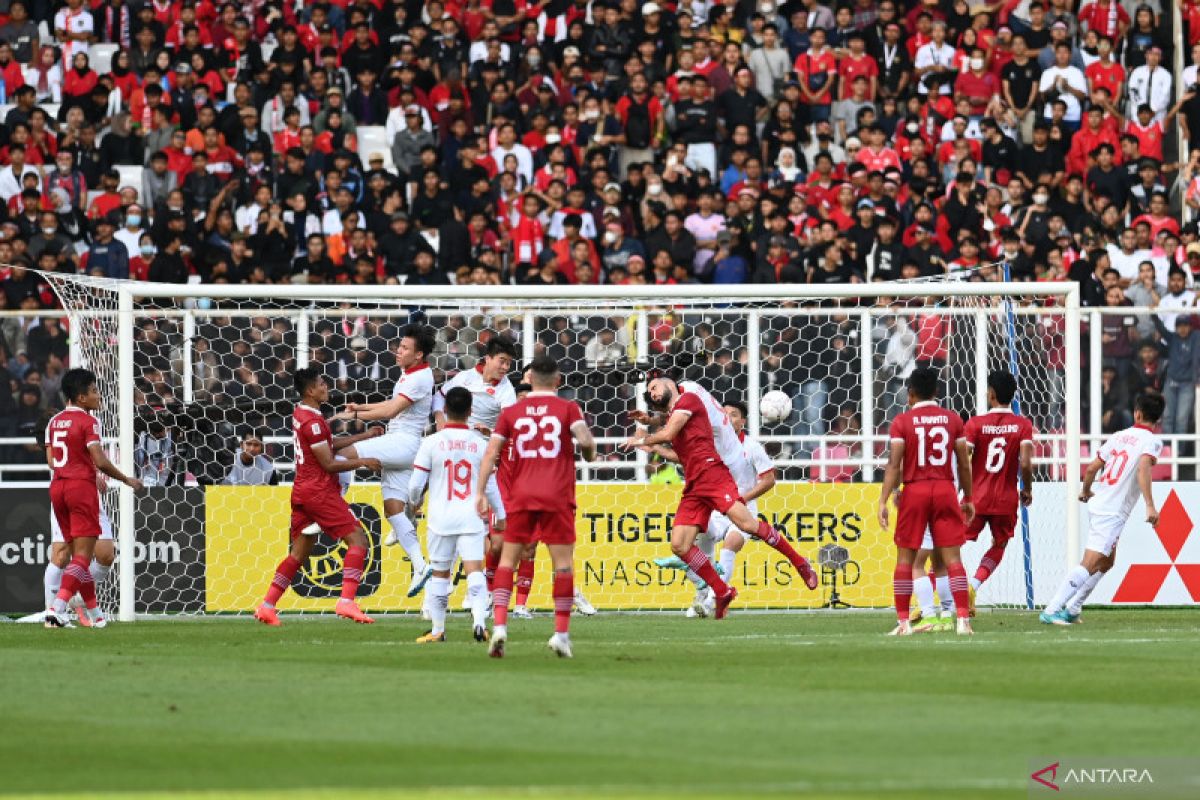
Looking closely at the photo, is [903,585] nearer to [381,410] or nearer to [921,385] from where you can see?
[921,385]

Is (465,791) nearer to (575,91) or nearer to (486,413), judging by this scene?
(486,413)

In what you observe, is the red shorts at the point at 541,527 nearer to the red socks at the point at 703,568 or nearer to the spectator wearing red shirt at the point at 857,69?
the red socks at the point at 703,568

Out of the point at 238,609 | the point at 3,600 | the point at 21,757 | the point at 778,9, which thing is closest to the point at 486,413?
the point at 238,609

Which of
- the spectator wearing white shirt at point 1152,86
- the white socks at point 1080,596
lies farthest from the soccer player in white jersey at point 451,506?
the spectator wearing white shirt at point 1152,86

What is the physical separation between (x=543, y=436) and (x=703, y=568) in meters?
3.88

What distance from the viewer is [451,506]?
1505cm

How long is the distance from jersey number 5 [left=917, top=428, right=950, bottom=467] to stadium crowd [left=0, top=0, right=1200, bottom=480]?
259 inches

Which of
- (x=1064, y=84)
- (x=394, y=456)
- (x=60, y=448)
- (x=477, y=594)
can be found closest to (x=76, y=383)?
(x=60, y=448)

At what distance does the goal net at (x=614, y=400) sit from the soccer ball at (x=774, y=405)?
0.35 feet

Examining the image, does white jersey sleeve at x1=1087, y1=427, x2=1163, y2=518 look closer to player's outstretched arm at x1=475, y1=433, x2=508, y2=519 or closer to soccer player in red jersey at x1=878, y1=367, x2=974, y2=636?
soccer player in red jersey at x1=878, y1=367, x2=974, y2=636

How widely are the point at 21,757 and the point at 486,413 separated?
901 cm

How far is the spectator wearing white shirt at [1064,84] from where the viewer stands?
1105 inches

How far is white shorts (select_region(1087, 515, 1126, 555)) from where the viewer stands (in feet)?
56.6

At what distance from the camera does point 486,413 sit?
705 inches
